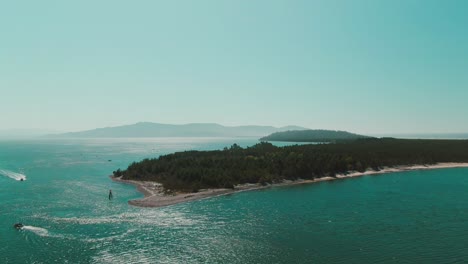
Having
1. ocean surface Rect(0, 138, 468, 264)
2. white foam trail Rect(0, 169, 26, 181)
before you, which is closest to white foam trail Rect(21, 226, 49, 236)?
ocean surface Rect(0, 138, 468, 264)

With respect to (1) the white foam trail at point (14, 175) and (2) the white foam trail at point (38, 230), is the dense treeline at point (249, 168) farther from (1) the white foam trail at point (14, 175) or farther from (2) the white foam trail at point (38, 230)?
(2) the white foam trail at point (38, 230)

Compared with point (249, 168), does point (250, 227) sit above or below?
below

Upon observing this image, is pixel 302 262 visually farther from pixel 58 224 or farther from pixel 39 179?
pixel 39 179

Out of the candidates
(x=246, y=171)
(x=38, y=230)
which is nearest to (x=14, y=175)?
(x=38, y=230)

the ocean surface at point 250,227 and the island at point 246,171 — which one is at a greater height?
the island at point 246,171

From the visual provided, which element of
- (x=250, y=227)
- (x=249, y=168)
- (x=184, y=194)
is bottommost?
(x=250, y=227)

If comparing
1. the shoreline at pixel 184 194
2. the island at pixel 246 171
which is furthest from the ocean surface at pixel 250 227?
the island at pixel 246 171

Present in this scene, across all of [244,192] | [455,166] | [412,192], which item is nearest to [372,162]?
[455,166]

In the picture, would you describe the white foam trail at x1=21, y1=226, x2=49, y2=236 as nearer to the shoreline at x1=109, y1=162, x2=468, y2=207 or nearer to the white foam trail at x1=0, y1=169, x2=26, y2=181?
the shoreline at x1=109, y1=162, x2=468, y2=207

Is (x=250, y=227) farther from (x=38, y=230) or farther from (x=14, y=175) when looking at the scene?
(x=14, y=175)

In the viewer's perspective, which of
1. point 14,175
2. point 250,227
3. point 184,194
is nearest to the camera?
point 250,227
